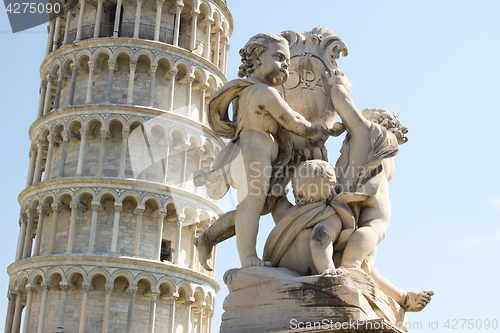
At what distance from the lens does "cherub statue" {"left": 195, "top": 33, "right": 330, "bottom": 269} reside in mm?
3713

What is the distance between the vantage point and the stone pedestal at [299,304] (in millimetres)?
3104

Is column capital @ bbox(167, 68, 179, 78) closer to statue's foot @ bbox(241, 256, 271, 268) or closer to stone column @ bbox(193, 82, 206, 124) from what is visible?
stone column @ bbox(193, 82, 206, 124)

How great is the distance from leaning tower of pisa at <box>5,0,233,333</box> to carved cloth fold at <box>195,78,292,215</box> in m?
23.5

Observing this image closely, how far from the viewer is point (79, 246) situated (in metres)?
27.8

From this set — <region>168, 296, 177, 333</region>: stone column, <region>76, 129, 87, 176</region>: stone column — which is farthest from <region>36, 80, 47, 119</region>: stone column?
<region>168, 296, 177, 333</region>: stone column

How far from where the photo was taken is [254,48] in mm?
3990

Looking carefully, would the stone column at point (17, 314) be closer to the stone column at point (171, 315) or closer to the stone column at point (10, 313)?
the stone column at point (10, 313)

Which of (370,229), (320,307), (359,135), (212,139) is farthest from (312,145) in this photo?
(212,139)

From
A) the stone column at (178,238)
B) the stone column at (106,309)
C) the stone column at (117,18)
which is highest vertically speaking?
the stone column at (117,18)

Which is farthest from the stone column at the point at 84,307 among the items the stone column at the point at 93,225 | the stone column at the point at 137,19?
the stone column at the point at 137,19

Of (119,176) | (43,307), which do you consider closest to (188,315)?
(43,307)

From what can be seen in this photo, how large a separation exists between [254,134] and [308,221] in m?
0.61

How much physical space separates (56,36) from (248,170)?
30488mm

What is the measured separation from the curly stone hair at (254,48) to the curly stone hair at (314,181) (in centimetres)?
77
